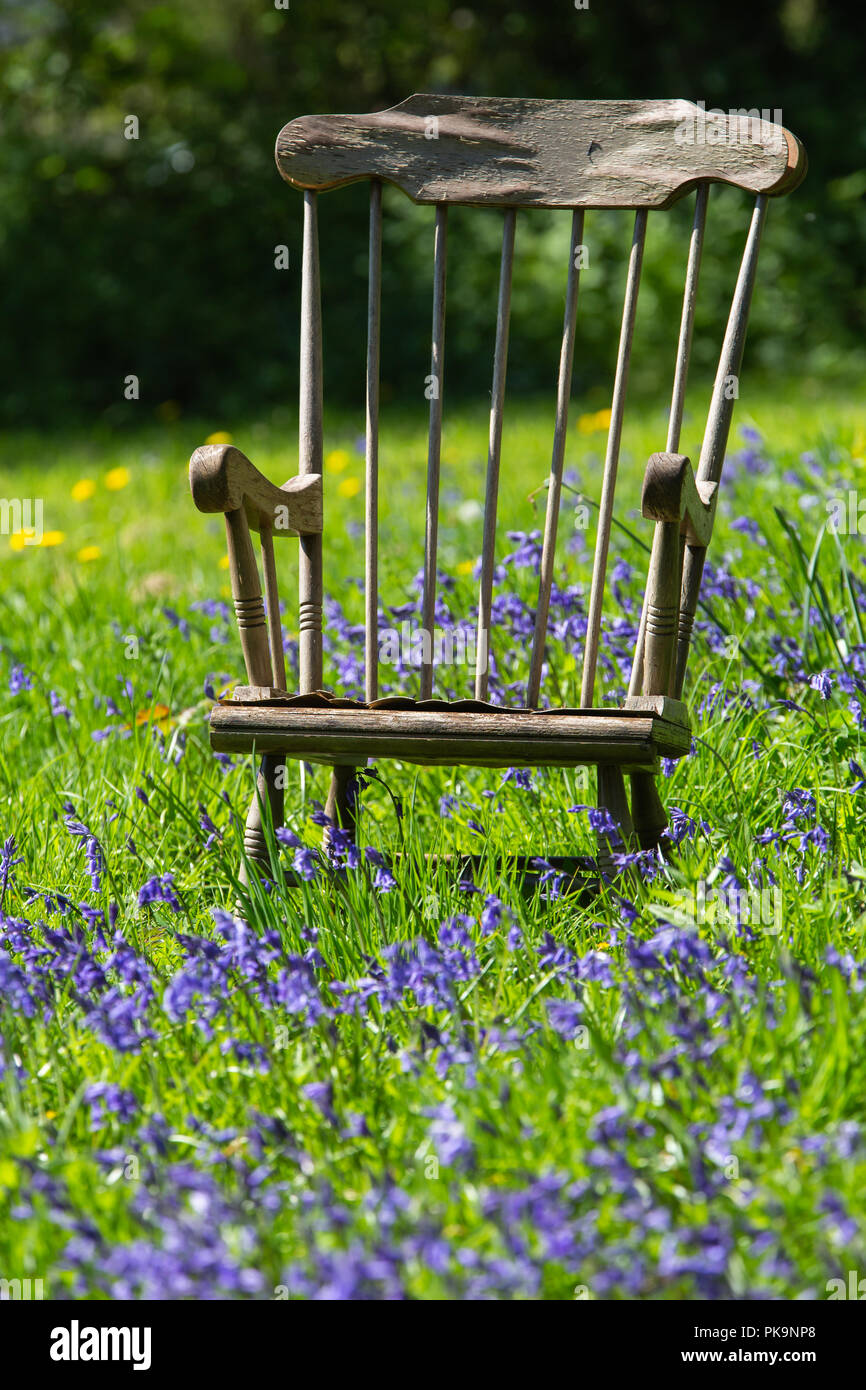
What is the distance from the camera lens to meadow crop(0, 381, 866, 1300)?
129 centimetres

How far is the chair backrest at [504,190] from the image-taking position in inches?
91.0

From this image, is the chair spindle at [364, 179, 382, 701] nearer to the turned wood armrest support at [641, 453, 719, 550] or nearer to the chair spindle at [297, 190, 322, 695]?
the chair spindle at [297, 190, 322, 695]

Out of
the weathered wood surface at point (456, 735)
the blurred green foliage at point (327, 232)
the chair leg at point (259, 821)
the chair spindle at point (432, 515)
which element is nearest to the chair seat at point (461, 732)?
the weathered wood surface at point (456, 735)

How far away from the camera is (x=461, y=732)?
196cm

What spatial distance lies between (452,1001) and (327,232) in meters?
8.64

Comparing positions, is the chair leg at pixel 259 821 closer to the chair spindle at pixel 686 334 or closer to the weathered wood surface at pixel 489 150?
the chair spindle at pixel 686 334

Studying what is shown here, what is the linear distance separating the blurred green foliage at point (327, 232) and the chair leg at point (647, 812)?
22.1ft

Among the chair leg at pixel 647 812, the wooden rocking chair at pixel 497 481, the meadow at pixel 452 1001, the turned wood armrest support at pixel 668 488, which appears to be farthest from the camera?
the chair leg at pixel 647 812

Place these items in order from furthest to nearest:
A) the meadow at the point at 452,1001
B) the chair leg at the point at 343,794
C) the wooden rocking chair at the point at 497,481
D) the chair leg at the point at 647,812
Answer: the chair leg at the point at 343,794, the chair leg at the point at 647,812, the wooden rocking chair at the point at 497,481, the meadow at the point at 452,1001

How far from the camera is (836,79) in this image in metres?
9.24

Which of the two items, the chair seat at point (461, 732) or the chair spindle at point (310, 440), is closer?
the chair seat at point (461, 732)
